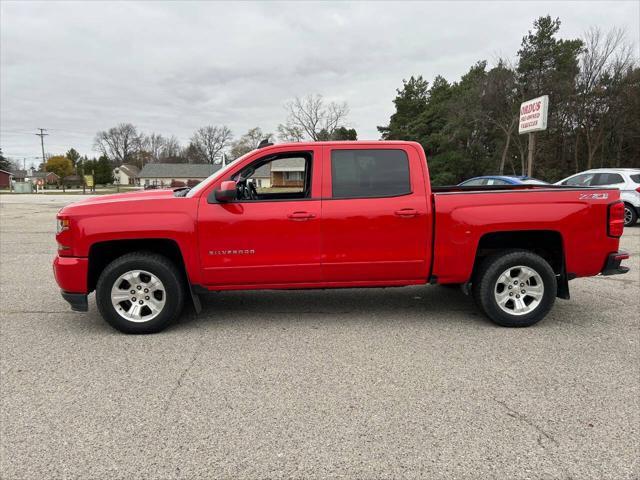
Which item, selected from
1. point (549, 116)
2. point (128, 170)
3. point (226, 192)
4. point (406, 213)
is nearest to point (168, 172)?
point (128, 170)

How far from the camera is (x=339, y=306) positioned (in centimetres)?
544

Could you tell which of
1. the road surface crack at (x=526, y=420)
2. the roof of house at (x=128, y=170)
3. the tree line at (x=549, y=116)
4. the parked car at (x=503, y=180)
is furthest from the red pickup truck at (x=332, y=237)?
the roof of house at (x=128, y=170)

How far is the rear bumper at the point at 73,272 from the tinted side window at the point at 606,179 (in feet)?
46.2

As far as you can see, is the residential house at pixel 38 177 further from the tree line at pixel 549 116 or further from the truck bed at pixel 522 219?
the truck bed at pixel 522 219

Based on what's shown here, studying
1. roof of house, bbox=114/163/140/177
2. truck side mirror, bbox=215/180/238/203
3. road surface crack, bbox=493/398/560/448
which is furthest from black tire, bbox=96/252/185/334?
roof of house, bbox=114/163/140/177

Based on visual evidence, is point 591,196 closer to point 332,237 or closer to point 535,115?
point 332,237

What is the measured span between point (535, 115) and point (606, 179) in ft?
37.1

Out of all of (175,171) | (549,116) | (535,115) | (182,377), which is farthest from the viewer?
(175,171)

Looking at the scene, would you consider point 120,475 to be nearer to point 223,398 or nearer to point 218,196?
point 223,398

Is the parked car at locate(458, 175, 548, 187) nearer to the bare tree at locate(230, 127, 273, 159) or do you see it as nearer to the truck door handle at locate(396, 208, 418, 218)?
the truck door handle at locate(396, 208, 418, 218)

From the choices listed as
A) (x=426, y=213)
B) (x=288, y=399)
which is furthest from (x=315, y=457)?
(x=426, y=213)

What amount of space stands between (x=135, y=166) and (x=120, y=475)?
127007 mm

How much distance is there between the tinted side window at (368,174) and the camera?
4.54m

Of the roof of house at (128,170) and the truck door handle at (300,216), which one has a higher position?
the roof of house at (128,170)
